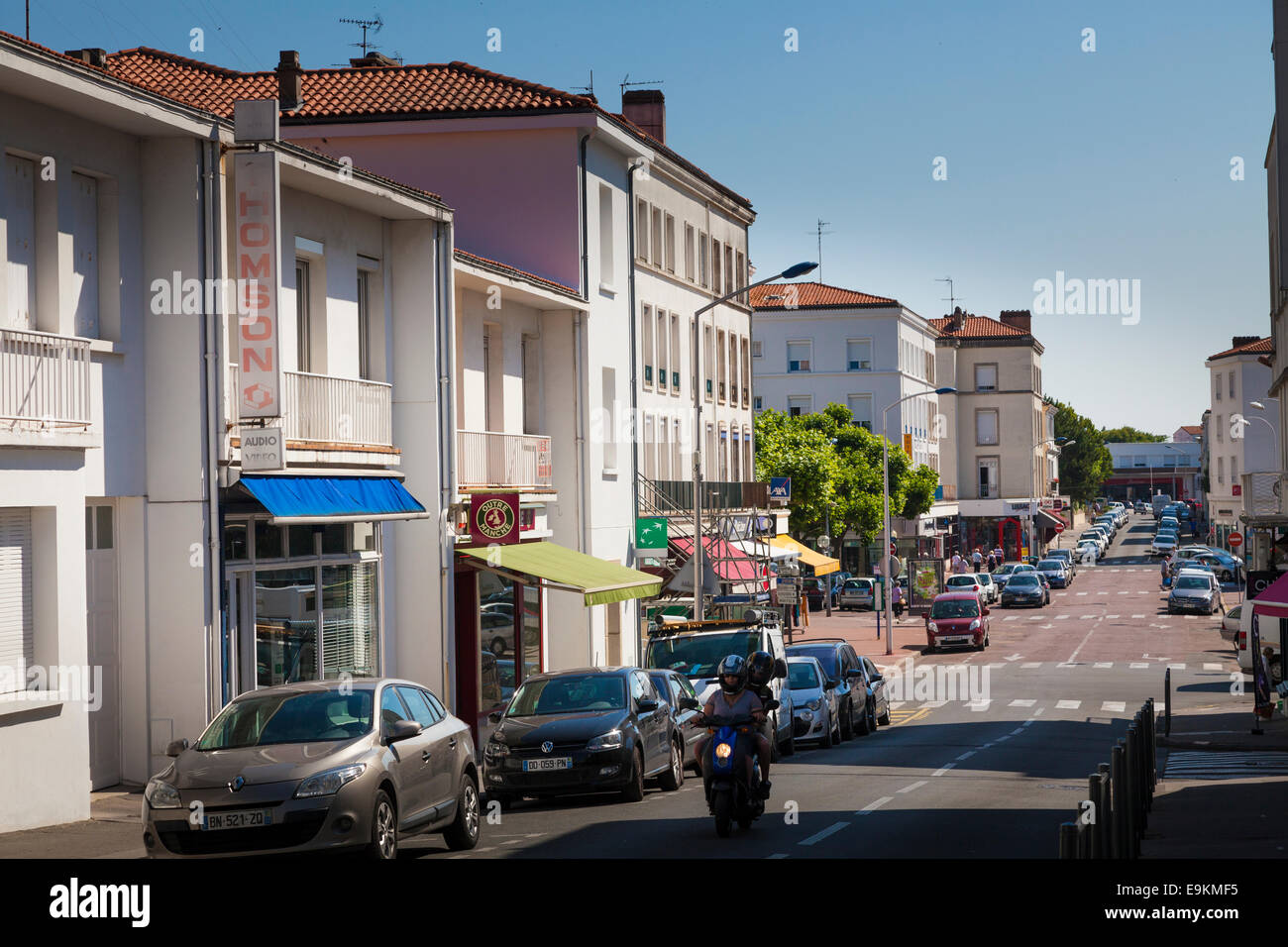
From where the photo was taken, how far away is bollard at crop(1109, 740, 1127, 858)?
39.4 feet

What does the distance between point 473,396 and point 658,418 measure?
12384 mm

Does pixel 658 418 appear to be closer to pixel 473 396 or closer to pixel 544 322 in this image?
pixel 544 322

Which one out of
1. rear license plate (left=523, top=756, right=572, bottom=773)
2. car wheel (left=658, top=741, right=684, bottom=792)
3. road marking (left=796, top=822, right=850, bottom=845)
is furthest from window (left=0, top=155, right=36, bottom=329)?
road marking (left=796, top=822, right=850, bottom=845)

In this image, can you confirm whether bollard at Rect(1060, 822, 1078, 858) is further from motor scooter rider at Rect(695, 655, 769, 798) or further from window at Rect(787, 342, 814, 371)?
window at Rect(787, 342, 814, 371)

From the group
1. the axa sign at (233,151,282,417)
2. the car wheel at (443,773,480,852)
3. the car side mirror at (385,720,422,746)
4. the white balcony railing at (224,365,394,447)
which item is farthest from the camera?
the white balcony railing at (224,365,394,447)

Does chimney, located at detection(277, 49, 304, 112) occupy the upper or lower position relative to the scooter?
upper

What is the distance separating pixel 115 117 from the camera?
18016 millimetres

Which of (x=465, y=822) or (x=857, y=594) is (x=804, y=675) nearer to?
(x=465, y=822)

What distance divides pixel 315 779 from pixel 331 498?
31.2 ft

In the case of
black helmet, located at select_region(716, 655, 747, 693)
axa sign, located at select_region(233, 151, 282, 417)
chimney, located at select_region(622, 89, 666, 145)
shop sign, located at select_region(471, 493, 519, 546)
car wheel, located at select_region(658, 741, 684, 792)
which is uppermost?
chimney, located at select_region(622, 89, 666, 145)

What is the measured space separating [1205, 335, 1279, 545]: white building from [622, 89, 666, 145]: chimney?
64.1 m

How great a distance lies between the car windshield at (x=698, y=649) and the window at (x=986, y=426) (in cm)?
9504

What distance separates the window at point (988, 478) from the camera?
118 m
